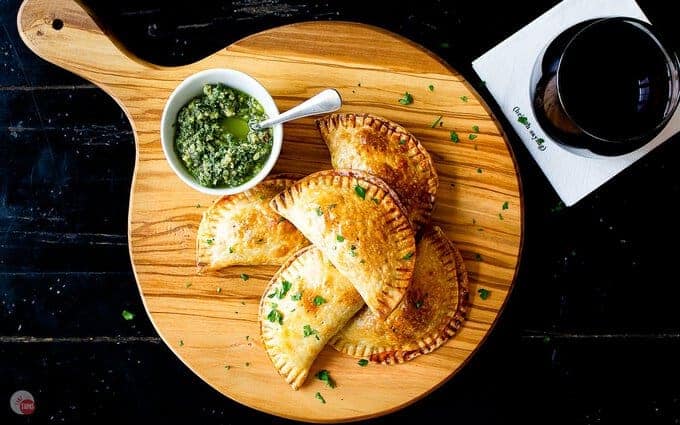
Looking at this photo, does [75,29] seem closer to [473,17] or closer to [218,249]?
[218,249]

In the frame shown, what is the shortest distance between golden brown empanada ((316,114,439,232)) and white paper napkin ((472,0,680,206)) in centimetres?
43

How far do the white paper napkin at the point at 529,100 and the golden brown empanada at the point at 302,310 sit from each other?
0.88 m

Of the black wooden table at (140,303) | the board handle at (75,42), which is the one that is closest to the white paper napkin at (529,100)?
the black wooden table at (140,303)

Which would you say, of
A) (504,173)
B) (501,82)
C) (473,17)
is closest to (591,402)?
(504,173)

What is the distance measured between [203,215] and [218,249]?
0.15 m

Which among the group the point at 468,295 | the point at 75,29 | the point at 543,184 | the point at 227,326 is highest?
the point at 543,184

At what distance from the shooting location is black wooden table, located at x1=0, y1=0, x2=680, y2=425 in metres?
2.58

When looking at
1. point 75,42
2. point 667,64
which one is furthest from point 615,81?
point 75,42

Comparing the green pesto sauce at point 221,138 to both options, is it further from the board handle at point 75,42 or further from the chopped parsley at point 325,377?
the chopped parsley at point 325,377

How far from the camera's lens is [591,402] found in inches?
105

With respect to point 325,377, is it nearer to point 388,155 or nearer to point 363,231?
point 363,231

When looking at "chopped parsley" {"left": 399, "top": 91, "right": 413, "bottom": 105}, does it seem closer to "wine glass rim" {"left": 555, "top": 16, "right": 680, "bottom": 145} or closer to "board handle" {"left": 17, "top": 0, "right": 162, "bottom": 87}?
"wine glass rim" {"left": 555, "top": 16, "right": 680, "bottom": 145}

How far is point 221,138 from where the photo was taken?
2.17 metres

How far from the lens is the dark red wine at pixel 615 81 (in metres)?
2.13
